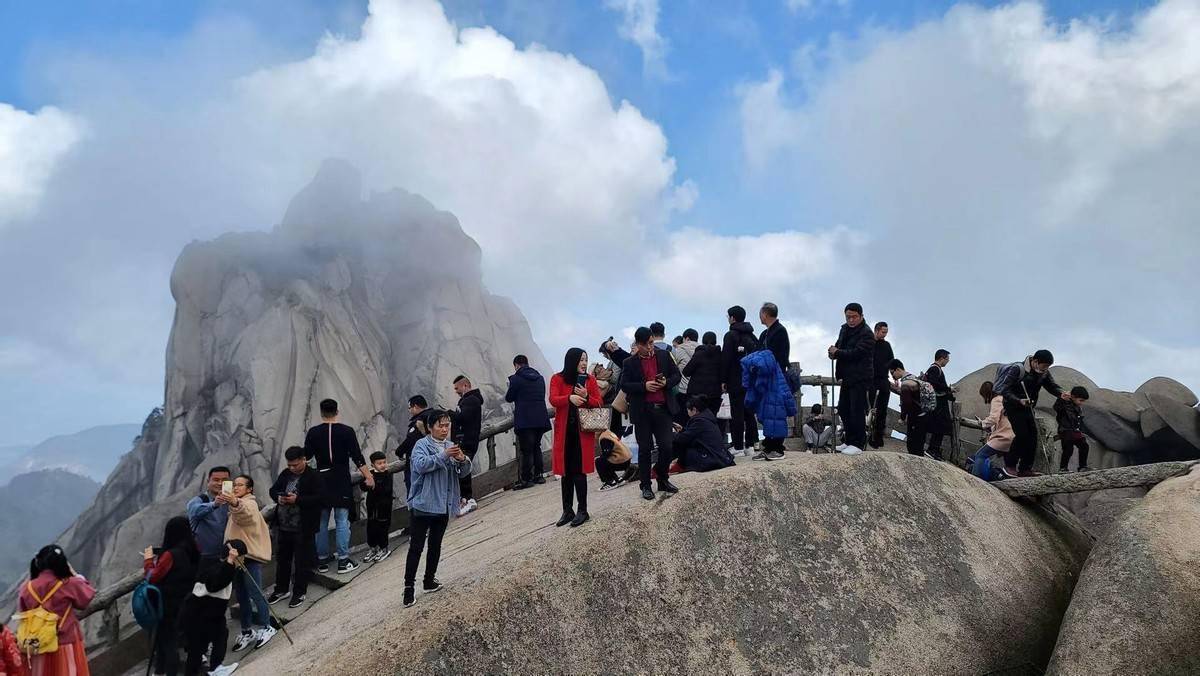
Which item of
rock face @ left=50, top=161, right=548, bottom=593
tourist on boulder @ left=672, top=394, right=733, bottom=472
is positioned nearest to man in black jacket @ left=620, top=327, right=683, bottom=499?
tourist on boulder @ left=672, top=394, right=733, bottom=472

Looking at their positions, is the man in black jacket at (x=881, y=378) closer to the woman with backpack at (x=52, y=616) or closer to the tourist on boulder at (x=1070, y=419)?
the tourist on boulder at (x=1070, y=419)

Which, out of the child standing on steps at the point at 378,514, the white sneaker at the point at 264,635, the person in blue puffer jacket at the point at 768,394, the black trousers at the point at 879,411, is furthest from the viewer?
the black trousers at the point at 879,411

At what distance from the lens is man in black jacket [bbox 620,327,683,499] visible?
6.89 meters

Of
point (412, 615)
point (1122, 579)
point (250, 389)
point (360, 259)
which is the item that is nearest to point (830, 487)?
point (1122, 579)

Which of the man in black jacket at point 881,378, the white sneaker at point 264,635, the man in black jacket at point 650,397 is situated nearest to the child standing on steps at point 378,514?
the white sneaker at point 264,635

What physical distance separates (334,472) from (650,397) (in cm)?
473

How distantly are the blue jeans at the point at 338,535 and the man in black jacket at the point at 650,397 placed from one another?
4.68 meters

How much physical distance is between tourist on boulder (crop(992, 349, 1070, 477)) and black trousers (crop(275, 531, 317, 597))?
9626 mm

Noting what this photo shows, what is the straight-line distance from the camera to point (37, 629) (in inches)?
239

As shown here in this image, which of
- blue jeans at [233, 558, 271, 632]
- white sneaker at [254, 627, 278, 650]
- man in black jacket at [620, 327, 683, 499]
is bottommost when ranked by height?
white sneaker at [254, 627, 278, 650]

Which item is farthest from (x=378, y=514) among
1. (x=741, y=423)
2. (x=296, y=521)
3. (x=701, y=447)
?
(x=741, y=423)

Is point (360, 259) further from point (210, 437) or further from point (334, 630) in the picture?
point (334, 630)

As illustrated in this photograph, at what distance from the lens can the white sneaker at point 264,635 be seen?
7.47 m

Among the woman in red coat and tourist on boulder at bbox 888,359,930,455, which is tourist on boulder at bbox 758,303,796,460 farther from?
the woman in red coat
